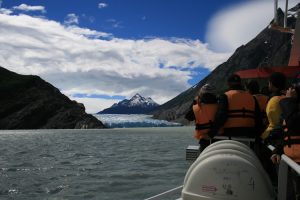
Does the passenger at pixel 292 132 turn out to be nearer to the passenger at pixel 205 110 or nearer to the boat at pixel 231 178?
the boat at pixel 231 178

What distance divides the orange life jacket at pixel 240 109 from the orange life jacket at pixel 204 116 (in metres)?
0.43

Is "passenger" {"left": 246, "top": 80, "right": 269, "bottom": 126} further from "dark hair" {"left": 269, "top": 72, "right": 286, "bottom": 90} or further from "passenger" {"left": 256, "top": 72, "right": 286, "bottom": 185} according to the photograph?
"dark hair" {"left": 269, "top": 72, "right": 286, "bottom": 90}

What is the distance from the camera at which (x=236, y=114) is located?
7.46m

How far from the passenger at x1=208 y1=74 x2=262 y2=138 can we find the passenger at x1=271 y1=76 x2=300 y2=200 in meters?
1.22

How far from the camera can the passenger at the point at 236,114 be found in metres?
7.34

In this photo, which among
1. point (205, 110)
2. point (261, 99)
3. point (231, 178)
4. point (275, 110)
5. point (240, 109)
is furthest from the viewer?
point (261, 99)

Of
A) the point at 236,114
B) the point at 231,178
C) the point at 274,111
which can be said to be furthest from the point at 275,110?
the point at 231,178

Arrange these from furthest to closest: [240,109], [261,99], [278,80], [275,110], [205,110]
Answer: [261,99]
[205,110]
[240,109]
[278,80]
[275,110]

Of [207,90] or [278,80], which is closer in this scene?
[278,80]

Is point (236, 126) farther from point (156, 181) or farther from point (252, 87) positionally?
point (156, 181)

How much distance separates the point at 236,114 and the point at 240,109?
0.37ft

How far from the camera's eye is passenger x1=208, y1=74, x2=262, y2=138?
734cm

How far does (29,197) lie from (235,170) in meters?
12.3

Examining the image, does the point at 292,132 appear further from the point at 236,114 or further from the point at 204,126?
the point at 204,126
